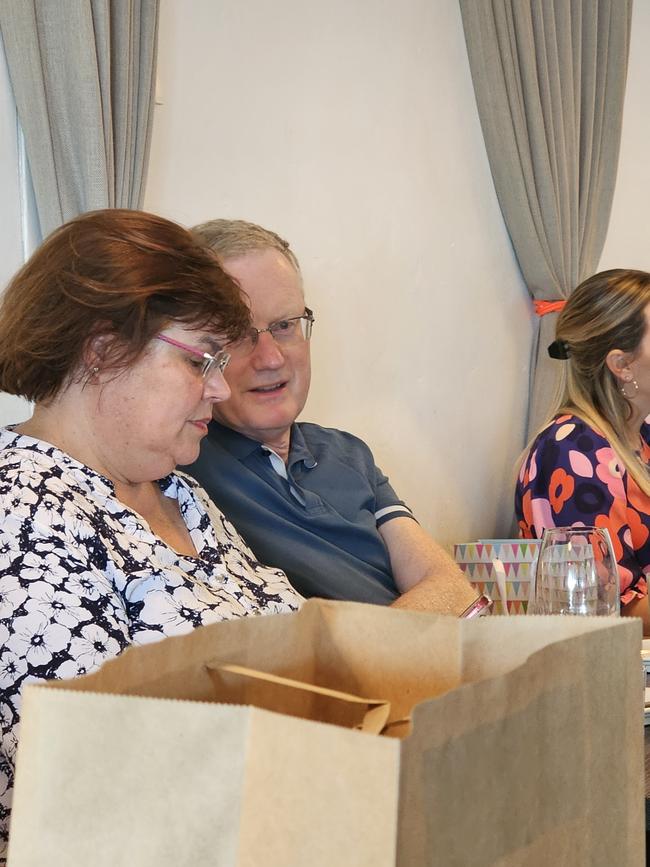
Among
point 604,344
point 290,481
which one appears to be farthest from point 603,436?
point 290,481

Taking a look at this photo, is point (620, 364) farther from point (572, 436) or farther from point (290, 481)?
point (290, 481)

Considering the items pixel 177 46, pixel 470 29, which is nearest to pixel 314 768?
pixel 177 46

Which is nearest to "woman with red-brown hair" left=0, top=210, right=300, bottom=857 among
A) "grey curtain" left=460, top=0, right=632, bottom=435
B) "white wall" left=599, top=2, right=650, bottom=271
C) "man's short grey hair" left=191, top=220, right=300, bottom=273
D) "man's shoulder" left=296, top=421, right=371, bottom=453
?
"man's short grey hair" left=191, top=220, right=300, bottom=273

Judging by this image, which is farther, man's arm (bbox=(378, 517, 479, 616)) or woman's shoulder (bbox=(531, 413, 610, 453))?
woman's shoulder (bbox=(531, 413, 610, 453))

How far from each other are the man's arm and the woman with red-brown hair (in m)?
0.52

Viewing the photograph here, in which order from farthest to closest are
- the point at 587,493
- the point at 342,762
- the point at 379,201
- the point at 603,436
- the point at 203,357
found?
the point at 379,201 → the point at 603,436 → the point at 587,493 → the point at 203,357 → the point at 342,762

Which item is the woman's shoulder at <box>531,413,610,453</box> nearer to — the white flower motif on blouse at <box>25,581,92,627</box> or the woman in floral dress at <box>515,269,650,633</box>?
the woman in floral dress at <box>515,269,650,633</box>

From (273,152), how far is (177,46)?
1.27 ft

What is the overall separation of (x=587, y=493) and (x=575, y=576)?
1.46m

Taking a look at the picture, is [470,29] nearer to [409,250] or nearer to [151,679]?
[409,250]

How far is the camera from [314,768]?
1.89 ft

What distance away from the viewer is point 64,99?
222 cm

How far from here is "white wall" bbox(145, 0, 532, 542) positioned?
8.82ft

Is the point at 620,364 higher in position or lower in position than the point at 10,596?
higher
